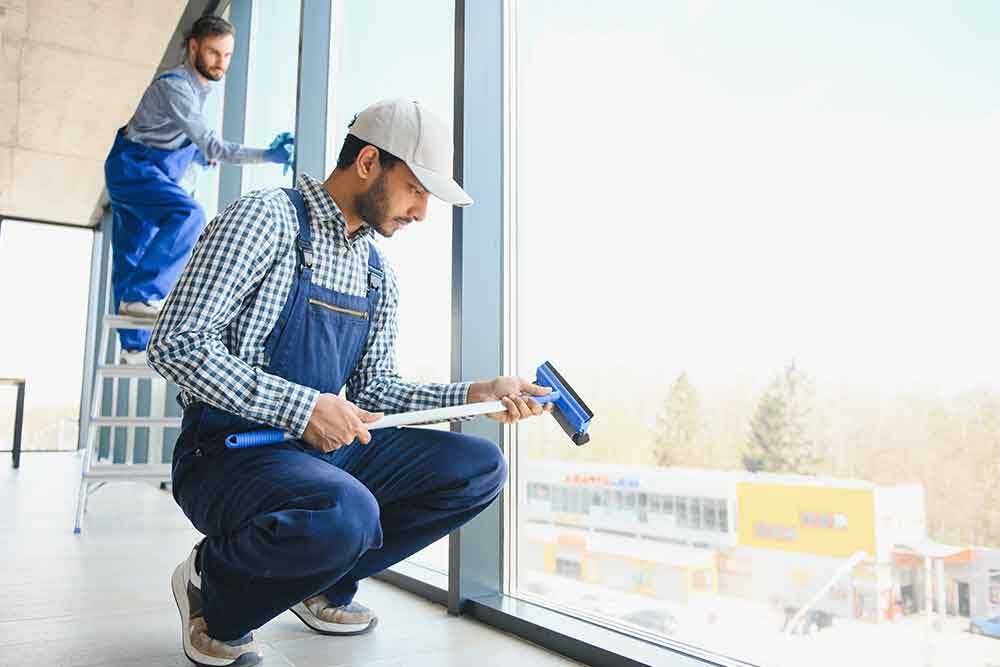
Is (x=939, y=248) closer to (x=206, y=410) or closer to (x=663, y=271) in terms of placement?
(x=663, y=271)

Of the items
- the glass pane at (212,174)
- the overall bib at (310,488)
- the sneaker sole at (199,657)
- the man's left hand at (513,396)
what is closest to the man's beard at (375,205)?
the overall bib at (310,488)

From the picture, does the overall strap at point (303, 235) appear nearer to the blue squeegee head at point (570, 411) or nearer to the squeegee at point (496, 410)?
the squeegee at point (496, 410)

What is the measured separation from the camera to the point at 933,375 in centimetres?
100

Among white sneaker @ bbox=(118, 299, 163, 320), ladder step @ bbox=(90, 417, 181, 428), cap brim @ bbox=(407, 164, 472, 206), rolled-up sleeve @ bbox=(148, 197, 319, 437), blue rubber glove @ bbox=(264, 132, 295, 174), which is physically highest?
blue rubber glove @ bbox=(264, 132, 295, 174)

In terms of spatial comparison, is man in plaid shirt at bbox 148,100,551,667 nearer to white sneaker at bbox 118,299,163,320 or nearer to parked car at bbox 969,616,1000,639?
parked car at bbox 969,616,1000,639

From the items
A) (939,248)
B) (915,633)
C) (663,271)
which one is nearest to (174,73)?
(663,271)

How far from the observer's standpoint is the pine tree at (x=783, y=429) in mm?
1152

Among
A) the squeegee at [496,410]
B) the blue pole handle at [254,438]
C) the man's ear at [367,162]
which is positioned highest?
the man's ear at [367,162]

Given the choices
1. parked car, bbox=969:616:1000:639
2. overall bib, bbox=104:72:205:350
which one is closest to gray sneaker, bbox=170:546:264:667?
parked car, bbox=969:616:1000:639

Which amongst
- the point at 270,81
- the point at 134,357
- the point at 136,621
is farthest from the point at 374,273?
the point at 270,81

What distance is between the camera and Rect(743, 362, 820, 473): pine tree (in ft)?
3.78

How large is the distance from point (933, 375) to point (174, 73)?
2622mm

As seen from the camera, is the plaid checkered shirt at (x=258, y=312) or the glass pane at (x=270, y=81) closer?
the plaid checkered shirt at (x=258, y=312)

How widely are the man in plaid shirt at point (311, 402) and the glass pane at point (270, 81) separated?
1.99 meters
